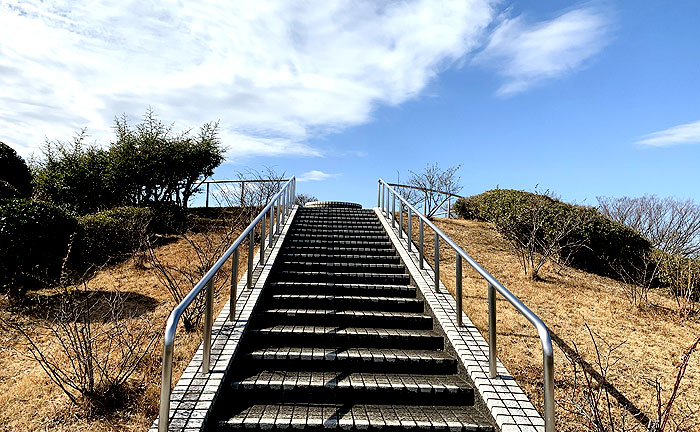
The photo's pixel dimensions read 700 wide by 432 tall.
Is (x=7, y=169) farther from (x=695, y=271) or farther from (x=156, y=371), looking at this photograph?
(x=695, y=271)

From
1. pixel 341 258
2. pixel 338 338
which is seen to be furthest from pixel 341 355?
pixel 341 258

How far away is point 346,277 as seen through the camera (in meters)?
6.14

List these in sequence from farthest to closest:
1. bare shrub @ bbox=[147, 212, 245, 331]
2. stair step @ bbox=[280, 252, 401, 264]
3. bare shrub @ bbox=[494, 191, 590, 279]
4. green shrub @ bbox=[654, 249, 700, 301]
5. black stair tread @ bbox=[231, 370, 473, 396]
Result: bare shrub @ bbox=[494, 191, 590, 279] → green shrub @ bbox=[654, 249, 700, 301] → stair step @ bbox=[280, 252, 401, 264] → bare shrub @ bbox=[147, 212, 245, 331] → black stair tread @ bbox=[231, 370, 473, 396]

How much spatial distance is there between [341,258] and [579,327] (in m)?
3.67

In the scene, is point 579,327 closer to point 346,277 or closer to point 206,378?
point 346,277

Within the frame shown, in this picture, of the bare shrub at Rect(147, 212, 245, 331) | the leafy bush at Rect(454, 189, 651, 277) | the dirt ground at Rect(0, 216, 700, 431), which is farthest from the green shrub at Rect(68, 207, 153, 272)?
the leafy bush at Rect(454, 189, 651, 277)

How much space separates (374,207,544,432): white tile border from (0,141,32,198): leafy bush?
1102 cm

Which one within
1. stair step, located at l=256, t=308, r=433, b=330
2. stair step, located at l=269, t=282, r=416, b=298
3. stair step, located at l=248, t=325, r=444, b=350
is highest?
stair step, located at l=269, t=282, r=416, b=298

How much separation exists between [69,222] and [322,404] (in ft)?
20.1

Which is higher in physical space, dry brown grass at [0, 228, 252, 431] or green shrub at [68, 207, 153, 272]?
green shrub at [68, 207, 153, 272]

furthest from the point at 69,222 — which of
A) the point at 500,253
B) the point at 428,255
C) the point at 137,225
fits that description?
the point at 500,253

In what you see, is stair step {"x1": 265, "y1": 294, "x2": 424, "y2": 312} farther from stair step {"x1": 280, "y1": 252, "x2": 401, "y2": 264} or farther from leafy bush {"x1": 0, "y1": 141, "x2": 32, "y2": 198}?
leafy bush {"x1": 0, "y1": 141, "x2": 32, "y2": 198}

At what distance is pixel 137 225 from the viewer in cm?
955

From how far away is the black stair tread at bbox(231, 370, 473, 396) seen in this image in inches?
140
